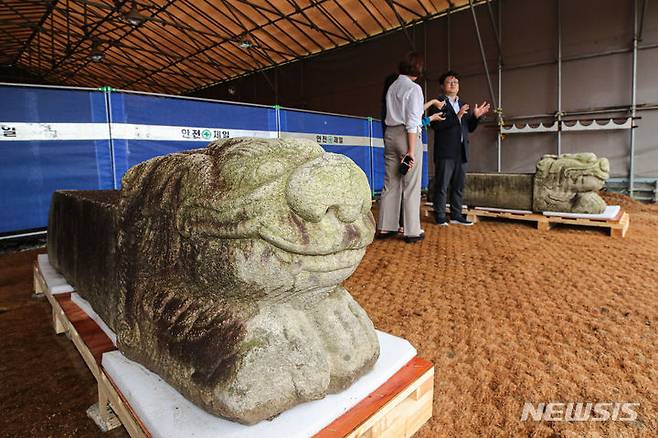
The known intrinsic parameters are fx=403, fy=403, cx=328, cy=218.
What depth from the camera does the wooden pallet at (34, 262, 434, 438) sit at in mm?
1070

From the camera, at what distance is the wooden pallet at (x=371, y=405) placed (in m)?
1.07

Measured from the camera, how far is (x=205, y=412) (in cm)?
105

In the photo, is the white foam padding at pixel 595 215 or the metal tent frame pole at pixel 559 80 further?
the metal tent frame pole at pixel 559 80

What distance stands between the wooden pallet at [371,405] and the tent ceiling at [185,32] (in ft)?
26.8

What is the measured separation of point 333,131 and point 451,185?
8.42 ft

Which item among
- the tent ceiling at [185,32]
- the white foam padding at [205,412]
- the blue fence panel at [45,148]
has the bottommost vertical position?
the white foam padding at [205,412]

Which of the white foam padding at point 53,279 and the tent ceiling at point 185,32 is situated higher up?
the tent ceiling at point 185,32

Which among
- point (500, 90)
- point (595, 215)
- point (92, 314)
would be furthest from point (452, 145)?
point (500, 90)

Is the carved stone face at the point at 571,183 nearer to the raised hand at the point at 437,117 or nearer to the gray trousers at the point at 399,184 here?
the raised hand at the point at 437,117

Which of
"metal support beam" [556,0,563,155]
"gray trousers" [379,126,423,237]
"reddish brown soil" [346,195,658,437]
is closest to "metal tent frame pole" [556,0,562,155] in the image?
"metal support beam" [556,0,563,155]

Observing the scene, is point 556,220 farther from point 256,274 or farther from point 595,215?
point 256,274

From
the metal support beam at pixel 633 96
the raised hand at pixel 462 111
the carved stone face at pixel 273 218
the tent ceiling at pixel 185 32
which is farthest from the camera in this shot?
the tent ceiling at pixel 185 32

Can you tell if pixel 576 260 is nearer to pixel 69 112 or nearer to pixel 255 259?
pixel 255 259

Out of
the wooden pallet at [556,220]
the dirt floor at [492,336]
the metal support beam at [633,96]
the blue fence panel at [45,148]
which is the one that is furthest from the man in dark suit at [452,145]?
the metal support beam at [633,96]
